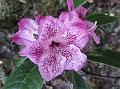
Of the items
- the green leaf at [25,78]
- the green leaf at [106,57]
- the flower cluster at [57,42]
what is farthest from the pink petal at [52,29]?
the green leaf at [106,57]

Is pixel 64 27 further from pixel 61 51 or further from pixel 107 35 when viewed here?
pixel 107 35

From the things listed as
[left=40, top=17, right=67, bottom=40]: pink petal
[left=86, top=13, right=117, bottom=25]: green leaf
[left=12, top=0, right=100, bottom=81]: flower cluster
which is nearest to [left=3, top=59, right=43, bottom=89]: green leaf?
[left=12, top=0, right=100, bottom=81]: flower cluster

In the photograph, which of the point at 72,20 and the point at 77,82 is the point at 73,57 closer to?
the point at 72,20

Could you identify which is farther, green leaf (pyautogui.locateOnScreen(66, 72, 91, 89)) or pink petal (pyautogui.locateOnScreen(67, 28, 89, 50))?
green leaf (pyautogui.locateOnScreen(66, 72, 91, 89))

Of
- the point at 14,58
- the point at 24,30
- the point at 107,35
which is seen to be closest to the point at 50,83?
the point at 14,58

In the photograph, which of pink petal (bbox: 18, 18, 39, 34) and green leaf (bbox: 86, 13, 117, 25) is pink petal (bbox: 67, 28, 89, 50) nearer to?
pink petal (bbox: 18, 18, 39, 34)

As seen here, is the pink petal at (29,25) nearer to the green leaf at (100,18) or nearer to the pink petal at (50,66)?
the pink petal at (50,66)
